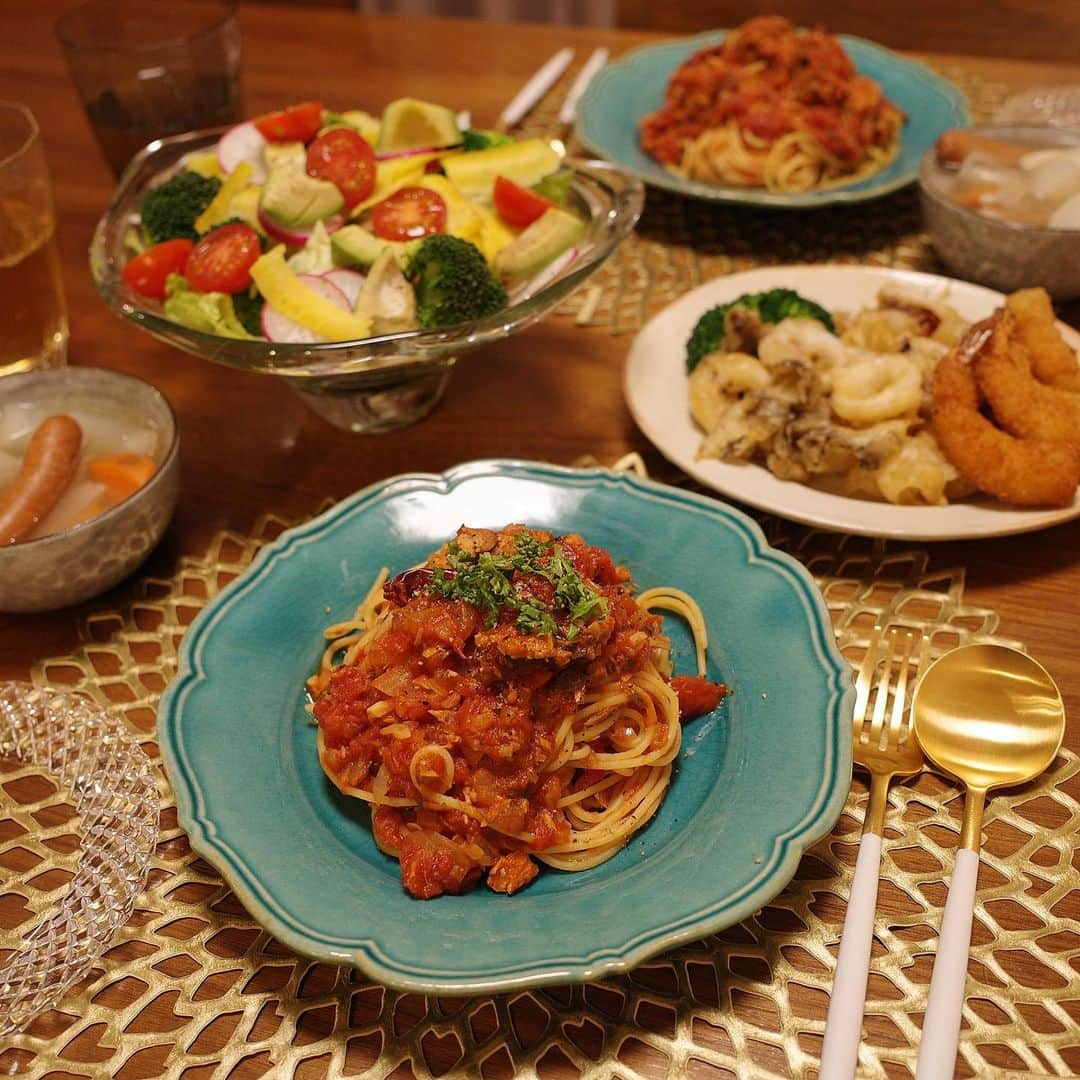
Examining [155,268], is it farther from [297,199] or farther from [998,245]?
[998,245]

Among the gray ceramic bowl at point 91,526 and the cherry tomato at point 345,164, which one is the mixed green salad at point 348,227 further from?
the gray ceramic bowl at point 91,526

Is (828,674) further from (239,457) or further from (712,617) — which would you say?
(239,457)

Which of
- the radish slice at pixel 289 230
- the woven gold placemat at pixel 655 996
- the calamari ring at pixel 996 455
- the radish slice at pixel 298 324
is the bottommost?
the woven gold placemat at pixel 655 996

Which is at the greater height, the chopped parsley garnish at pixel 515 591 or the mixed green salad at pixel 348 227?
the mixed green salad at pixel 348 227

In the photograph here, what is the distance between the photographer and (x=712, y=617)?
6.93 ft

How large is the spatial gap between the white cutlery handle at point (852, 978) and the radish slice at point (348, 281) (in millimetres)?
1822

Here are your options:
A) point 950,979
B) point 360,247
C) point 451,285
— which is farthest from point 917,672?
point 360,247

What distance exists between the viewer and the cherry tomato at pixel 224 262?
2.67 metres

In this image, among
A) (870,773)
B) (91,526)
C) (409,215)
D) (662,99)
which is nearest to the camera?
(870,773)

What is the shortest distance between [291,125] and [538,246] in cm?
101

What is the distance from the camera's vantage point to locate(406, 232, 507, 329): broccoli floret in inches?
99.0

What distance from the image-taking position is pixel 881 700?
204 cm

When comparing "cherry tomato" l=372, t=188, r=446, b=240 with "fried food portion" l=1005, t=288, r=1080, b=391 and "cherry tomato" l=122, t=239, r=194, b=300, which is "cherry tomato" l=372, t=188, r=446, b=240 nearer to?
"cherry tomato" l=122, t=239, r=194, b=300

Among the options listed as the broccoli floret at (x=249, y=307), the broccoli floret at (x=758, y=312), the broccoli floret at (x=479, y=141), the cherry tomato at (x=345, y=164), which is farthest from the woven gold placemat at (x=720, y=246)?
the broccoli floret at (x=249, y=307)
